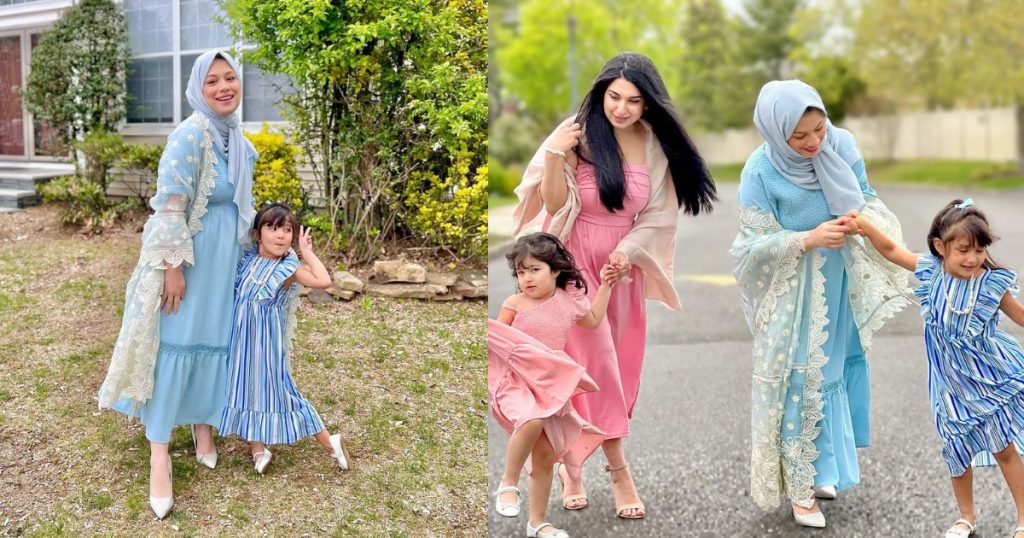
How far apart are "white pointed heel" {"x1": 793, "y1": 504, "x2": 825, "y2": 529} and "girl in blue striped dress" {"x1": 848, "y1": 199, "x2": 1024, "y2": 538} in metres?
0.42

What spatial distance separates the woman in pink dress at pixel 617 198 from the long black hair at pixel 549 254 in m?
0.15

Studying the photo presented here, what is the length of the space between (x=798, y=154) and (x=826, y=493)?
1.27 m

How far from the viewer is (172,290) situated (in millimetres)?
3295

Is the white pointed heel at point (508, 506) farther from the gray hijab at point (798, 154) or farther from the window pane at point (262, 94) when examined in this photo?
the window pane at point (262, 94)

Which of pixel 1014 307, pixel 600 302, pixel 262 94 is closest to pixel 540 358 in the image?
pixel 600 302

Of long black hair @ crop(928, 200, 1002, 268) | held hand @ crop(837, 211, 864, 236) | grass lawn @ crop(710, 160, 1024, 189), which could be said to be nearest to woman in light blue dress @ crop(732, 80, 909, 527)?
held hand @ crop(837, 211, 864, 236)

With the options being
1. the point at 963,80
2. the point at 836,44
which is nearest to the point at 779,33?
the point at 836,44

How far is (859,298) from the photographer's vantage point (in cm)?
313

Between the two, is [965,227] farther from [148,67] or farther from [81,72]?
[81,72]

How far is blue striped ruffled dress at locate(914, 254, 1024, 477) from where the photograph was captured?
2.73 meters

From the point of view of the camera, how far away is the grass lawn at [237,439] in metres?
3.44

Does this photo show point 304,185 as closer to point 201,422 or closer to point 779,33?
point 201,422

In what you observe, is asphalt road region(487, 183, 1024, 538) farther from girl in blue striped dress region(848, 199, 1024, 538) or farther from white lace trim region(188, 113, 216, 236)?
white lace trim region(188, 113, 216, 236)

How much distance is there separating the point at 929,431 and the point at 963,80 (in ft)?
80.3
